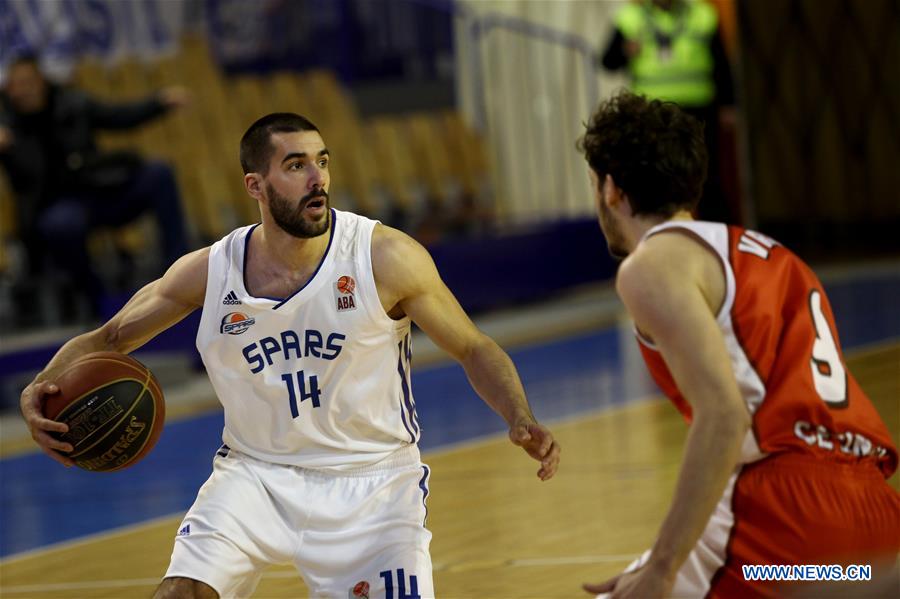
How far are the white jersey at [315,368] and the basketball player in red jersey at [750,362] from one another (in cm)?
102

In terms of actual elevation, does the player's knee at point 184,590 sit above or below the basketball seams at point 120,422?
below

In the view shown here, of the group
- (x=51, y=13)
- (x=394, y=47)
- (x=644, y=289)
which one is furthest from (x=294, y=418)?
(x=394, y=47)

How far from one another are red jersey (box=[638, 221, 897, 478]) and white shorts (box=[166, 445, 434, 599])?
3.30 ft

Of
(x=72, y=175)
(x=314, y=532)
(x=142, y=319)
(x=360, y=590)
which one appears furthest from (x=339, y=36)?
(x=360, y=590)

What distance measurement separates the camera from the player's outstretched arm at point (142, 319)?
3898 millimetres

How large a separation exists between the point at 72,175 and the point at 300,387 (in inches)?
227

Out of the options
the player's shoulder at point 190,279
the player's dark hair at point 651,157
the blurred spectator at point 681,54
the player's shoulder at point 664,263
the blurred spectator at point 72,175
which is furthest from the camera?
the blurred spectator at point 681,54

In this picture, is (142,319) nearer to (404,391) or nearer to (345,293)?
(345,293)

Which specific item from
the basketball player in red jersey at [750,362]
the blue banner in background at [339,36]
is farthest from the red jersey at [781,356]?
the blue banner in background at [339,36]

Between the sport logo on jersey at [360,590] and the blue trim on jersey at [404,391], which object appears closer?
the sport logo on jersey at [360,590]

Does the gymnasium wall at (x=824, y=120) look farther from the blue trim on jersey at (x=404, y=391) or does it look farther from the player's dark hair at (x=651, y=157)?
the player's dark hair at (x=651, y=157)

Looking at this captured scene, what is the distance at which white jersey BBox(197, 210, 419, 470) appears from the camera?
373 centimetres

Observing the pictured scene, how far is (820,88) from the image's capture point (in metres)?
15.7

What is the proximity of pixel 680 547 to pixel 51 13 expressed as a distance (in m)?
Answer: 9.07
